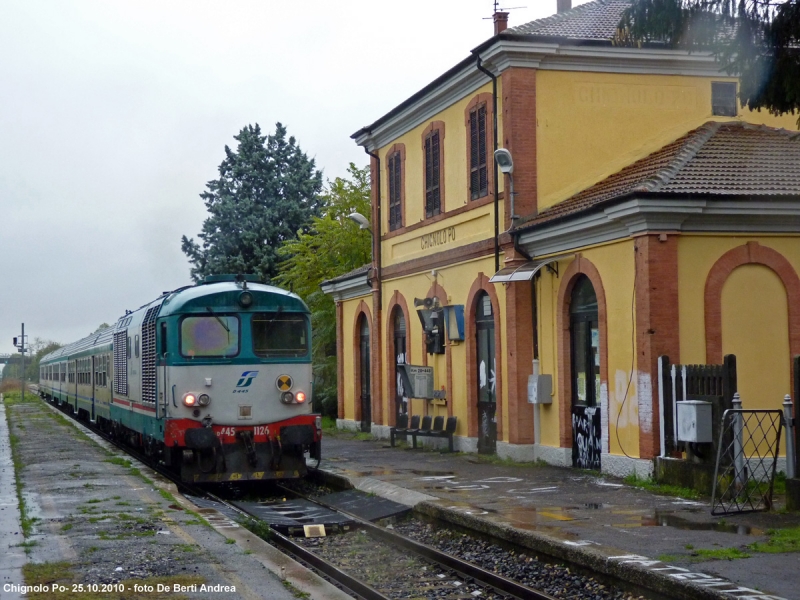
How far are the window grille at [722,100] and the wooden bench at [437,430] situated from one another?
302 inches

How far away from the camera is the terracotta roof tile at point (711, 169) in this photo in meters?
14.7

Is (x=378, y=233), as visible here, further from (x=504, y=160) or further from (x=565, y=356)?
(x=565, y=356)

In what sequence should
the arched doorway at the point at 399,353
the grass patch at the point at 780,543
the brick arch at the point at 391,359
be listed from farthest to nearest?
the brick arch at the point at 391,359
the arched doorway at the point at 399,353
the grass patch at the point at 780,543

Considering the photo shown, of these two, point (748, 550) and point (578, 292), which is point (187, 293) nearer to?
point (578, 292)

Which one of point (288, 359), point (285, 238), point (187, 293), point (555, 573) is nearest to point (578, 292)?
point (288, 359)

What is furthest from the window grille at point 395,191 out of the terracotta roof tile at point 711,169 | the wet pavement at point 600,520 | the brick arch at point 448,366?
the wet pavement at point 600,520

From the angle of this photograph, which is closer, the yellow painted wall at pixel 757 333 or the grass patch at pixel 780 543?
the grass patch at pixel 780 543

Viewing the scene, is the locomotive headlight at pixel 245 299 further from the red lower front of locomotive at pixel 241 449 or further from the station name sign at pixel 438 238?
the station name sign at pixel 438 238

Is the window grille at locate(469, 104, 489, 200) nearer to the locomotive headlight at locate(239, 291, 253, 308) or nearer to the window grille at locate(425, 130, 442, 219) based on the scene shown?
the window grille at locate(425, 130, 442, 219)

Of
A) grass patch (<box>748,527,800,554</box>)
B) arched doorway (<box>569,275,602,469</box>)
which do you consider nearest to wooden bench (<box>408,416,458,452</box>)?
arched doorway (<box>569,275,602,469</box>)

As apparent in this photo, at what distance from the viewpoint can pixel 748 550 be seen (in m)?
9.16

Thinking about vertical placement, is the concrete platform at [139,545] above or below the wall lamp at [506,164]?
below

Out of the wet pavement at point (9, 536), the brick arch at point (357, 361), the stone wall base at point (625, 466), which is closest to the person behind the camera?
the wet pavement at point (9, 536)

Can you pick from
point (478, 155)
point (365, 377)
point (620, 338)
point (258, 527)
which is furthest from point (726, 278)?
point (365, 377)
